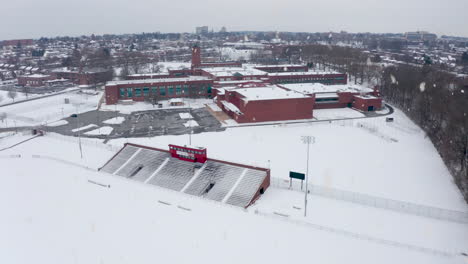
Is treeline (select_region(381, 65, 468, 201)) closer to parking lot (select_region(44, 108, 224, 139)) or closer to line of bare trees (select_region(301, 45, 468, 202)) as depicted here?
line of bare trees (select_region(301, 45, 468, 202))

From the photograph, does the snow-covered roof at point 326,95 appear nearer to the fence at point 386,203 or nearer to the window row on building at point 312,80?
the window row on building at point 312,80

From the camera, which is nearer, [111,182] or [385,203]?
[385,203]

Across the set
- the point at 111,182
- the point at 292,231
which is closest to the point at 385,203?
the point at 292,231

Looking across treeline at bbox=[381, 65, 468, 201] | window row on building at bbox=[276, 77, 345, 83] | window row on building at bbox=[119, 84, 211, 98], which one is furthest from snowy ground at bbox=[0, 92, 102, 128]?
treeline at bbox=[381, 65, 468, 201]

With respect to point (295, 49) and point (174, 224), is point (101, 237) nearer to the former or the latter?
point (174, 224)

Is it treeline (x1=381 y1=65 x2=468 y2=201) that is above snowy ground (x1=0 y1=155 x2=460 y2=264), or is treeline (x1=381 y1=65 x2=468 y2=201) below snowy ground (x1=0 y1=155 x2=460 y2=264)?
above

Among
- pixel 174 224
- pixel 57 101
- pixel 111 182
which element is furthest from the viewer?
pixel 57 101

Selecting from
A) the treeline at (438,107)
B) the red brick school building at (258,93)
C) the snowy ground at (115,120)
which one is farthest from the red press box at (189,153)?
the snowy ground at (115,120)
